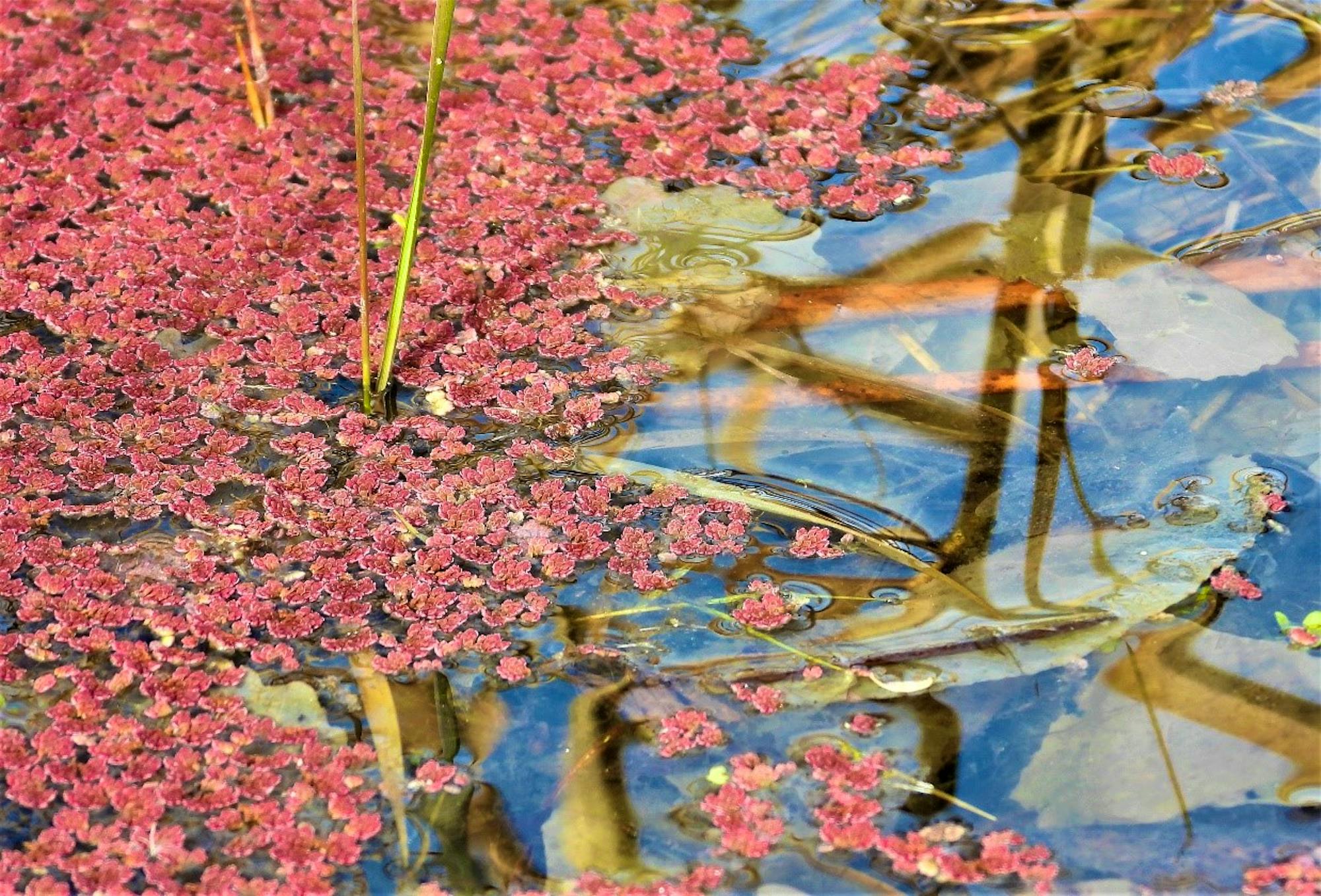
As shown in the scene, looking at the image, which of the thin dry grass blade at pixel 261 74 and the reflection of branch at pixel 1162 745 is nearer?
the reflection of branch at pixel 1162 745

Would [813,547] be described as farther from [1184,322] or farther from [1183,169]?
[1183,169]

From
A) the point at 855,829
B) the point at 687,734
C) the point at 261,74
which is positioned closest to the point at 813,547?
the point at 687,734

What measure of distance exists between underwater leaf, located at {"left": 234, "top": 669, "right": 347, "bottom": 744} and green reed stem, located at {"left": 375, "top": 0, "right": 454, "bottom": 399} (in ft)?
2.55

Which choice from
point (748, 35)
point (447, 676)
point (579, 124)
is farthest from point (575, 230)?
point (447, 676)

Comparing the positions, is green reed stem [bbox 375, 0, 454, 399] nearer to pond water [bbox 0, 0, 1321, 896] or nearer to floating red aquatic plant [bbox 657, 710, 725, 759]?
pond water [bbox 0, 0, 1321, 896]

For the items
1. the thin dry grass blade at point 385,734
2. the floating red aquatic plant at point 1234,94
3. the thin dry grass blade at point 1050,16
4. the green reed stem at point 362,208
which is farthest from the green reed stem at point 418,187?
the floating red aquatic plant at point 1234,94

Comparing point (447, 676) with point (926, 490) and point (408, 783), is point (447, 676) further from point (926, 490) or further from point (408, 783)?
point (926, 490)

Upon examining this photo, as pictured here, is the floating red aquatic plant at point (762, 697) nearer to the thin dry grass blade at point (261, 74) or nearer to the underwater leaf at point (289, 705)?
the underwater leaf at point (289, 705)

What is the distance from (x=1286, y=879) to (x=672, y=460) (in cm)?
141

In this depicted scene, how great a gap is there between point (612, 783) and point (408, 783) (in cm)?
→ 35

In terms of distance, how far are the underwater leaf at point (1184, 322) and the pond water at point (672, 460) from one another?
0.04ft

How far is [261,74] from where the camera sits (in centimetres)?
379

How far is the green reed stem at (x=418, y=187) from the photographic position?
2104mm

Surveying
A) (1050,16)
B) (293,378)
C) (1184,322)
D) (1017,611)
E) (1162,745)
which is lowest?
(1162,745)
